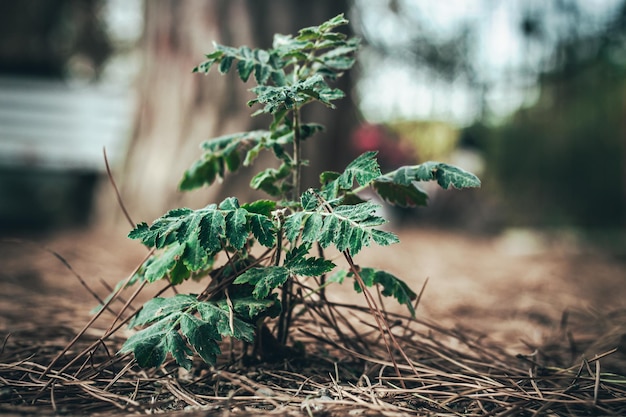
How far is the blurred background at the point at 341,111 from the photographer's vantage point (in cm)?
331

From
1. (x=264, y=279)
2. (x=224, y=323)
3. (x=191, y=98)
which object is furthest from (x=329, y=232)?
(x=191, y=98)

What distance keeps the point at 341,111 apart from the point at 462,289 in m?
1.62

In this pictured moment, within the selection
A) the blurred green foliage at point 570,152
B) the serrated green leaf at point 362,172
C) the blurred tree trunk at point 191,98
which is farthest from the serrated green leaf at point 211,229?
the blurred green foliage at point 570,152

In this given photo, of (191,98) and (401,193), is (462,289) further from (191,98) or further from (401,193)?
(191,98)

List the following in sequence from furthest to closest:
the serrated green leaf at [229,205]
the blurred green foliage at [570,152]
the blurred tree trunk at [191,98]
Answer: the blurred green foliage at [570,152]
the blurred tree trunk at [191,98]
the serrated green leaf at [229,205]

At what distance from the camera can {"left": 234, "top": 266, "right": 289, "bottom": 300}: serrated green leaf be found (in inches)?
37.9

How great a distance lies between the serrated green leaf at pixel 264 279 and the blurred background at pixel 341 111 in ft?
6.95

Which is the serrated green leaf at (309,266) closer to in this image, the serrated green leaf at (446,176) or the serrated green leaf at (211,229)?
the serrated green leaf at (211,229)

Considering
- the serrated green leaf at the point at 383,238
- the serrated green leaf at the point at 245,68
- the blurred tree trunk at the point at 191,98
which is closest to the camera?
the serrated green leaf at the point at 383,238

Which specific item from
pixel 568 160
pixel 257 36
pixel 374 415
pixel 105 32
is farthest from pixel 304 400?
pixel 105 32

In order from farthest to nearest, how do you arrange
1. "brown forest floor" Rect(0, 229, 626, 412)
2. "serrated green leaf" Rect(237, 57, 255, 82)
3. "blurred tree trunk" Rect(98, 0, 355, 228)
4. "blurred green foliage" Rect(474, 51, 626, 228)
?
"blurred green foliage" Rect(474, 51, 626, 228) < "blurred tree trunk" Rect(98, 0, 355, 228) < "brown forest floor" Rect(0, 229, 626, 412) < "serrated green leaf" Rect(237, 57, 255, 82)

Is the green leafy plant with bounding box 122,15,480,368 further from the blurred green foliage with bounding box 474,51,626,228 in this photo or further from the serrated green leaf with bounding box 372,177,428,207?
the blurred green foliage with bounding box 474,51,626,228

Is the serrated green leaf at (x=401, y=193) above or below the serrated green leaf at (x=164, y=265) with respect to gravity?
above

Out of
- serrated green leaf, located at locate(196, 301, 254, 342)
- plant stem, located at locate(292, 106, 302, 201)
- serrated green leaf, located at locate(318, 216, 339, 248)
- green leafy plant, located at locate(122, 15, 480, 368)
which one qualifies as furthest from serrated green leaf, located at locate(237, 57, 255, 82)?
serrated green leaf, located at locate(196, 301, 254, 342)
